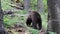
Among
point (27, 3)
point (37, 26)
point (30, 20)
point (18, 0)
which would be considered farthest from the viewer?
point (18, 0)

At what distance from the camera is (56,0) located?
5.49 meters

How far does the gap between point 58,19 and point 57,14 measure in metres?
0.15

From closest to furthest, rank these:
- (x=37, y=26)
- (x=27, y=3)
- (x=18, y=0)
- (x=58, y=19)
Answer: (x=58, y=19) < (x=37, y=26) < (x=27, y=3) < (x=18, y=0)

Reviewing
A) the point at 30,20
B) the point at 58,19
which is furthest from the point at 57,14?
the point at 30,20

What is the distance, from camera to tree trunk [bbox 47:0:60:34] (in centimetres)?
550

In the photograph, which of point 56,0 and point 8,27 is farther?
point 8,27

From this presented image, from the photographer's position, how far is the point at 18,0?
26766 mm

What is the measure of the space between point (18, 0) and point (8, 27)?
→ 60.5 ft

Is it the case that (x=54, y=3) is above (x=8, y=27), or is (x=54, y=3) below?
above

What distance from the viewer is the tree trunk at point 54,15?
18.1 feet

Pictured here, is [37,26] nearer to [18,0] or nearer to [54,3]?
[54,3]

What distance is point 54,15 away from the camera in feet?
18.1

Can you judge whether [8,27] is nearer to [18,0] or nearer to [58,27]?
[58,27]

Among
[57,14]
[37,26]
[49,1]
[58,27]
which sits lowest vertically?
[37,26]
